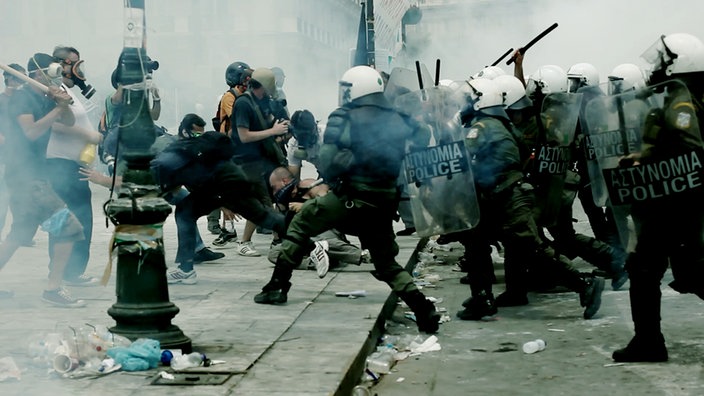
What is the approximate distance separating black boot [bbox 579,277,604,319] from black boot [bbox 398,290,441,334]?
1088 millimetres

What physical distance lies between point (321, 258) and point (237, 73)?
95.7 inches

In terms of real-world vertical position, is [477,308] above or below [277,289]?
below

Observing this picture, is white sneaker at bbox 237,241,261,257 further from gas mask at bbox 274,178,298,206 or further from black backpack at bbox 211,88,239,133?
black backpack at bbox 211,88,239,133

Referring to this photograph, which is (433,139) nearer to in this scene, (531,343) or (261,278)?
(531,343)

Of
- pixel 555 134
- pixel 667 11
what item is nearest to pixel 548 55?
pixel 667 11

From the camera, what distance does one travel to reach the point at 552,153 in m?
8.80

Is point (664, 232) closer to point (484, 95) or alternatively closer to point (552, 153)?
point (484, 95)

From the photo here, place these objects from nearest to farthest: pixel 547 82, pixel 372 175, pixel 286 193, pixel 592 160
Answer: pixel 372 175 → pixel 592 160 → pixel 286 193 → pixel 547 82

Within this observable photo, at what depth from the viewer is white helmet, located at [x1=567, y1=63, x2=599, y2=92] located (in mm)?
10320

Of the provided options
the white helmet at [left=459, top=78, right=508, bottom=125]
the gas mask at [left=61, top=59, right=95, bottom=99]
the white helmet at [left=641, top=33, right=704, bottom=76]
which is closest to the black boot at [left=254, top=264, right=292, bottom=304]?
the white helmet at [left=459, top=78, right=508, bottom=125]

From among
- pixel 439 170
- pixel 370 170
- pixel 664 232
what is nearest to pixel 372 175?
pixel 370 170

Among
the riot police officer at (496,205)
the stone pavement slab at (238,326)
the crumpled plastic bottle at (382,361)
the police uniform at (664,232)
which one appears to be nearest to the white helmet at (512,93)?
the riot police officer at (496,205)

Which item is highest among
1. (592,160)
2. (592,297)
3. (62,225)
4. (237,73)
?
(237,73)

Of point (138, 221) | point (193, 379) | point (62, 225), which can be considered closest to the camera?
point (193, 379)
